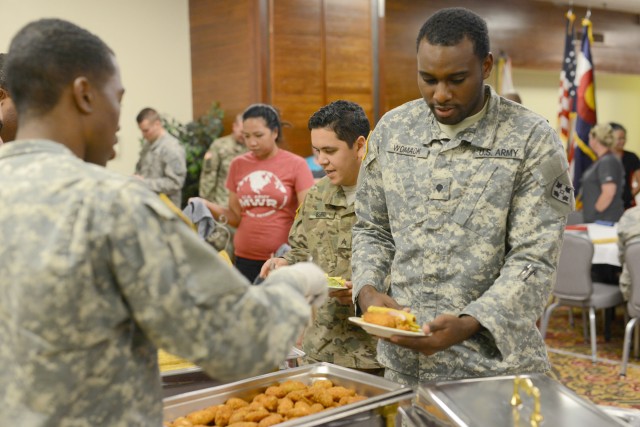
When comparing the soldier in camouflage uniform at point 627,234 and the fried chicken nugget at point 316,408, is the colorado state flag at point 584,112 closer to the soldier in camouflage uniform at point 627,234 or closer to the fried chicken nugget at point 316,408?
the soldier in camouflage uniform at point 627,234

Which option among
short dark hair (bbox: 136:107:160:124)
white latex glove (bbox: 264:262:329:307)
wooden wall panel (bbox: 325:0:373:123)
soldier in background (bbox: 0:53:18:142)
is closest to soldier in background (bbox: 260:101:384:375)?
soldier in background (bbox: 0:53:18:142)

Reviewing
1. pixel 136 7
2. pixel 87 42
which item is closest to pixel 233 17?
pixel 136 7

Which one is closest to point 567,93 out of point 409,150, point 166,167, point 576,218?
point 576,218

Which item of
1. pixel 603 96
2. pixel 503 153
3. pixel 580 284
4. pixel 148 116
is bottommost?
pixel 580 284

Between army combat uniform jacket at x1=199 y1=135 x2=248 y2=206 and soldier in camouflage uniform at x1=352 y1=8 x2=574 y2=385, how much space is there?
3.97 m

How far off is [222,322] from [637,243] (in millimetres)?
3673

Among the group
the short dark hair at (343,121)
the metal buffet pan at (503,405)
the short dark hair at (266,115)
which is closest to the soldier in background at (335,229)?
the short dark hair at (343,121)

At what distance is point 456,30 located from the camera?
148 cm

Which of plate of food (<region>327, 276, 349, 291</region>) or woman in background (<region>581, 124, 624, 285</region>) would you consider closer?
plate of food (<region>327, 276, 349, 291</region>)

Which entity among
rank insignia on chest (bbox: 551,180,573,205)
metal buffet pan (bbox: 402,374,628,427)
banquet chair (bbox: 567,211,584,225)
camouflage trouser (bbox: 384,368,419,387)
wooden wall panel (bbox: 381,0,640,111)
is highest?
wooden wall panel (bbox: 381,0,640,111)

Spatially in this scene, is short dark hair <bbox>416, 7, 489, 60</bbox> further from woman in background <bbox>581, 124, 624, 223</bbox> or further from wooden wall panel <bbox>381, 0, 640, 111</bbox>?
wooden wall panel <bbox>381, 0, 640, 111</bbox>

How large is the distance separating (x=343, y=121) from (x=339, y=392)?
0.89 m

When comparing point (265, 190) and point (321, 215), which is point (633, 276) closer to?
point (265, 190)

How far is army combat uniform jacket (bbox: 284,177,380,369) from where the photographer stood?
2.03 m
